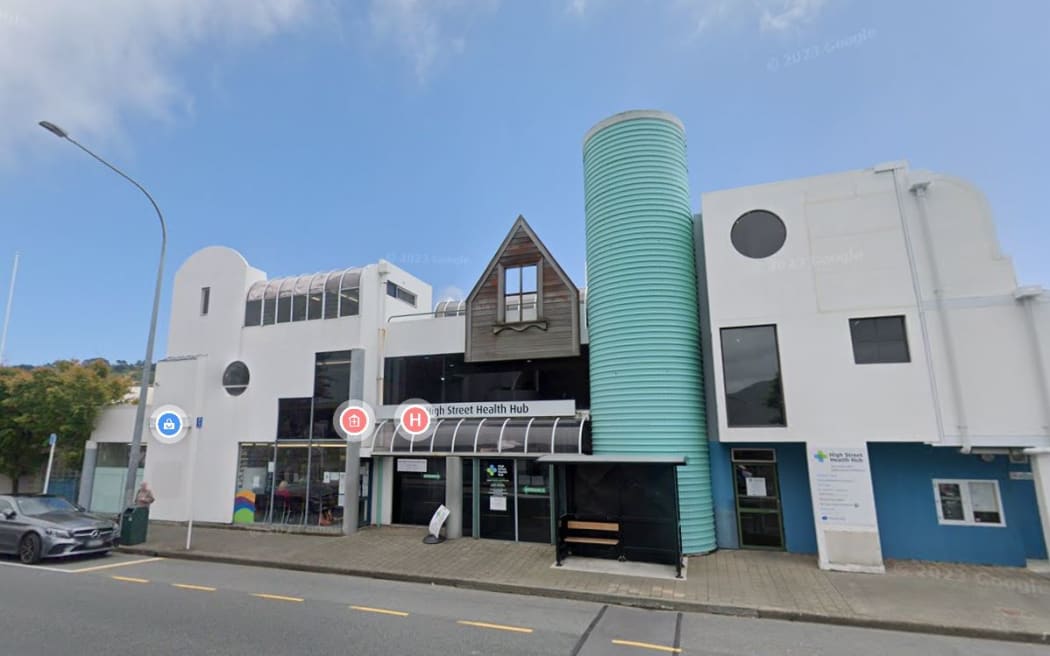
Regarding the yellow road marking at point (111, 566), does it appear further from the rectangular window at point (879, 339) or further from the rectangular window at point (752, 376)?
the rectangular window at point (879, 339)

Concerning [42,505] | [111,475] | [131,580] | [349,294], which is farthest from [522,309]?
[111,475]

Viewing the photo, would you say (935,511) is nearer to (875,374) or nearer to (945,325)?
(875,374)

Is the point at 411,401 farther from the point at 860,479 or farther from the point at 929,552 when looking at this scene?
the point at 929,552

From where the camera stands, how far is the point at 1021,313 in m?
10.8

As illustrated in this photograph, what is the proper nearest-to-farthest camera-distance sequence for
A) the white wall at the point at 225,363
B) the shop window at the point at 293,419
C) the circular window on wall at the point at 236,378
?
the shop window at the point at 293,419 < the white wall at the point at 225,363 < the circular window on wall at the point at 236,378

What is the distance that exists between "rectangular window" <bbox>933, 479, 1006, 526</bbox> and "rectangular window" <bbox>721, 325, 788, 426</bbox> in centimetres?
365

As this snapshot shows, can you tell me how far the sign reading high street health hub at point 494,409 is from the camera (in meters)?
14.5

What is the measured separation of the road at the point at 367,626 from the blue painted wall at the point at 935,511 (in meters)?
4.31

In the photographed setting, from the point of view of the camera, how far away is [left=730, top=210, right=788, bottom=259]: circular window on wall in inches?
502

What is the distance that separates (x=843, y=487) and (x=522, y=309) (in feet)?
30.0

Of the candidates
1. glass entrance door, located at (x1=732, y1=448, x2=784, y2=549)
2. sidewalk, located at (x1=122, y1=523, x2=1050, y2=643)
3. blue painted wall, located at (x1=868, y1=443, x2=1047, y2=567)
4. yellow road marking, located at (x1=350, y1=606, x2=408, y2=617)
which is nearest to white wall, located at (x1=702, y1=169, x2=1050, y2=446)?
blue painted wall, located at (x1=868, y1=443, x2=1047, y2=567)

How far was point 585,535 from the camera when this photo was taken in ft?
38.0

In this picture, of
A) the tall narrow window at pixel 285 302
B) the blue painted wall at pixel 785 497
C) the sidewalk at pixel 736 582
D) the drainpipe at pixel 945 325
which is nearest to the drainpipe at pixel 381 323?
the tall narrow window at pixel 285 302

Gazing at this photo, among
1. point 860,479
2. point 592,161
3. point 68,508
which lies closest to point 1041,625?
point 860,479
